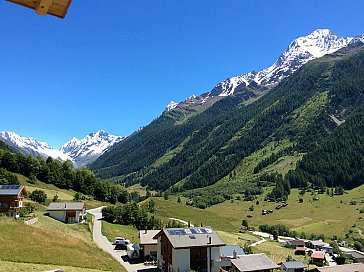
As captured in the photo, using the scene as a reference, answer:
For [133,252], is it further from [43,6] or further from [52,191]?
[43,6]

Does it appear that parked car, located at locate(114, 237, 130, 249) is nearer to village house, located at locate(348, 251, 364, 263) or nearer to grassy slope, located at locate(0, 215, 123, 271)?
grassy slope, located at locate(0, 215, 123, 271)

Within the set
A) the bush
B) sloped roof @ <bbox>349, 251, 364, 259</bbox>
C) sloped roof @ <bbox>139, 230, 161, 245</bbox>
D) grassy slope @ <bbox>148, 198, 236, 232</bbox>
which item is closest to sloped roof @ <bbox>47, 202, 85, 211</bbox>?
the bush

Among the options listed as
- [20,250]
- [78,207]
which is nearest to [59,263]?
[20,250]

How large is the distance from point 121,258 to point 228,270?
75.1ft

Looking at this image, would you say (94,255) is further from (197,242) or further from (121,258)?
(197,242)

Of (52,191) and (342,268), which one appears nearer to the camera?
(342,268)

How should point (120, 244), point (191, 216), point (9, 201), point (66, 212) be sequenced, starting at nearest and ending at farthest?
point (120, 244) < point (9, 201) < point (66, 212) < point (191, 216)

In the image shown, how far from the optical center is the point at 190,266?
66562 millimetres

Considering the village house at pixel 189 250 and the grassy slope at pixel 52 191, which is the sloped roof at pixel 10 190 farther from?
the village house at pixel 189 250

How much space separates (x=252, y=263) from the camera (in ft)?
232

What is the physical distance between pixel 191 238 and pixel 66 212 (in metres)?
46.5

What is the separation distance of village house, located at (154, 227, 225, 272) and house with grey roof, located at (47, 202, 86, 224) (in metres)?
39.3

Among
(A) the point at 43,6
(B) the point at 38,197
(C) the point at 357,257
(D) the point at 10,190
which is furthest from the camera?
(B) the point at 38,197

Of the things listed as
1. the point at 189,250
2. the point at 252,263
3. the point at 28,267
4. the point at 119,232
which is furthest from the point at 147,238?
the point at 28,267
